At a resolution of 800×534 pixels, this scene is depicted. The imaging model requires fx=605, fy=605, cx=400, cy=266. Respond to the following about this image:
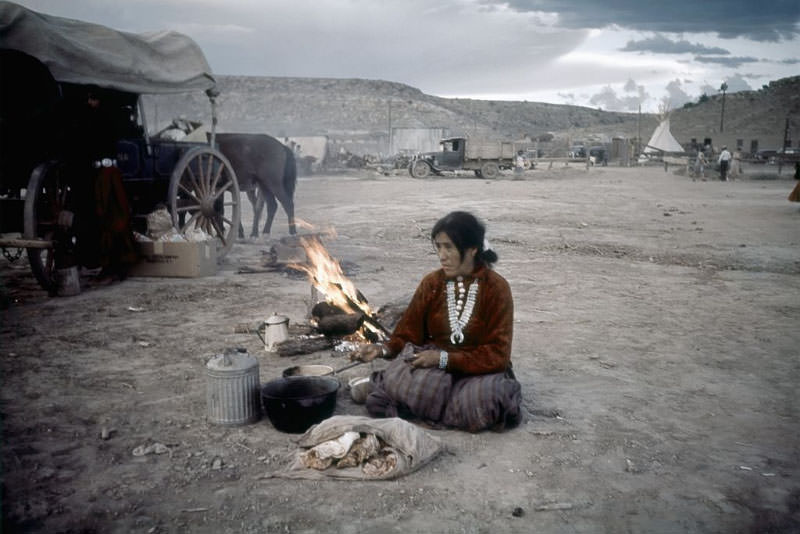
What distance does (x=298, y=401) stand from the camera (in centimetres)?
336

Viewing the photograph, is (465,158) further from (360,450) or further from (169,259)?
(360,450)

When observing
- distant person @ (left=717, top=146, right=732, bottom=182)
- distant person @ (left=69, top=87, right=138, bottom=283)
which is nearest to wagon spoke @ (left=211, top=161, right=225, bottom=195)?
distant person @ (left=69, top=87, right=138, bottom=283)

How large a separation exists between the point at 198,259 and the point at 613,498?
5.82m

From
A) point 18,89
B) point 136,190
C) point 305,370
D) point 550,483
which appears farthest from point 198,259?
point 550,483

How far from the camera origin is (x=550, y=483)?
2951 mm

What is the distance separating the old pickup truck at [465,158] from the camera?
1177 inches

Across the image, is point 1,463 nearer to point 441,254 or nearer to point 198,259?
point 441,254

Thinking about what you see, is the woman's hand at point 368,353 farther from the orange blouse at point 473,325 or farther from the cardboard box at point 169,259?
the cardboard box at point 169,259

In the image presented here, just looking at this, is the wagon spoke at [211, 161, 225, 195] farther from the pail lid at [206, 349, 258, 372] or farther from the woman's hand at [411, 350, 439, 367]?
the woman's hand at [411, 350, 439, 367]

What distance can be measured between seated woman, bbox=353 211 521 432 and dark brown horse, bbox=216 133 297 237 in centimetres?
762

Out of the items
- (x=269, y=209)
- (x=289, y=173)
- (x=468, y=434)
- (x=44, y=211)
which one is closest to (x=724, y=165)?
(x=289, y=173)

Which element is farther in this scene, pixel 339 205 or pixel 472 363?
pixel 339 205

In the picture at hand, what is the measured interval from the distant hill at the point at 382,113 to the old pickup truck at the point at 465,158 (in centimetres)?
1946

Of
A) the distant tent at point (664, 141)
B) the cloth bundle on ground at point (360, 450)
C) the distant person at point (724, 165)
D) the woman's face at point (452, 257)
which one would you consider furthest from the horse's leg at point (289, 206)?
the distant tent at point (664, 141)
